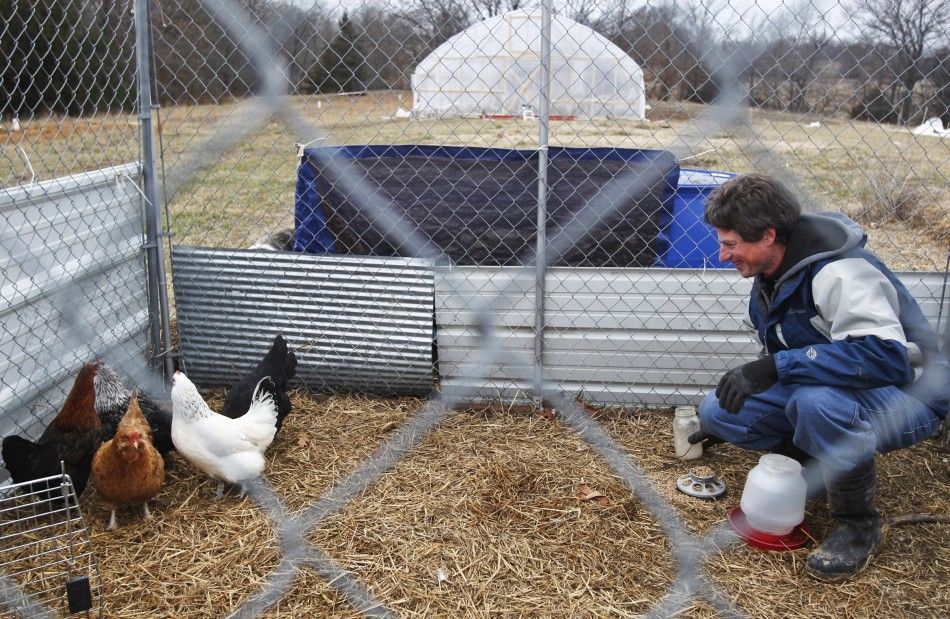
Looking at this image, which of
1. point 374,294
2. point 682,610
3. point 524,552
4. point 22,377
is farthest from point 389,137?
point 682,610

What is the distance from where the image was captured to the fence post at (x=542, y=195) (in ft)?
8.72

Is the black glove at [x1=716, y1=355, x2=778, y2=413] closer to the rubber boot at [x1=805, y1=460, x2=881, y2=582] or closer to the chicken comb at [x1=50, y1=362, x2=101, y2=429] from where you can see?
the rubber boot at [x1=805, y1=460, x2=881, y2=582]

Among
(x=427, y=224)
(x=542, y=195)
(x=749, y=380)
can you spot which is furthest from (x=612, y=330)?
(x=749, y=380)

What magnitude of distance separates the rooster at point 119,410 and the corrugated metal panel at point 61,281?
119 millimetres

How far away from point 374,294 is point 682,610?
5.72 ft

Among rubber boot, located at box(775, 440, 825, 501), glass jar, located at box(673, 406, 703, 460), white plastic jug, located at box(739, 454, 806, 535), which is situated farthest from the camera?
glass jar, located at box(673, 406, 703, 460)

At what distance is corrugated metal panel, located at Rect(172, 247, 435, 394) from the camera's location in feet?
10.4

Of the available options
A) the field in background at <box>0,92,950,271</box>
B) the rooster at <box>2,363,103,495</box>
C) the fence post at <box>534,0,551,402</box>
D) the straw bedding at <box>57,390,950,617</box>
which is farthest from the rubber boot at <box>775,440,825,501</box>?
the rooster at <box>2,363,103,495</box>

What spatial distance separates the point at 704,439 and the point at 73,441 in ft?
7.24

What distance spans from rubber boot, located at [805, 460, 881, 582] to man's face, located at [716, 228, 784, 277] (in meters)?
0.61

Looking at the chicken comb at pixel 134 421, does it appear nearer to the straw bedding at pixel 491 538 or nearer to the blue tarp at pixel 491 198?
the straw bedding at pixel 491 538

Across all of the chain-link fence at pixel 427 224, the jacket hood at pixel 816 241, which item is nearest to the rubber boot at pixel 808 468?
the chain-link fence at pixel 427 224

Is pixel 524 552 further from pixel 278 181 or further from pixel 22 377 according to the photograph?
pixel 278 181

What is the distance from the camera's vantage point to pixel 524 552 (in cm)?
228
